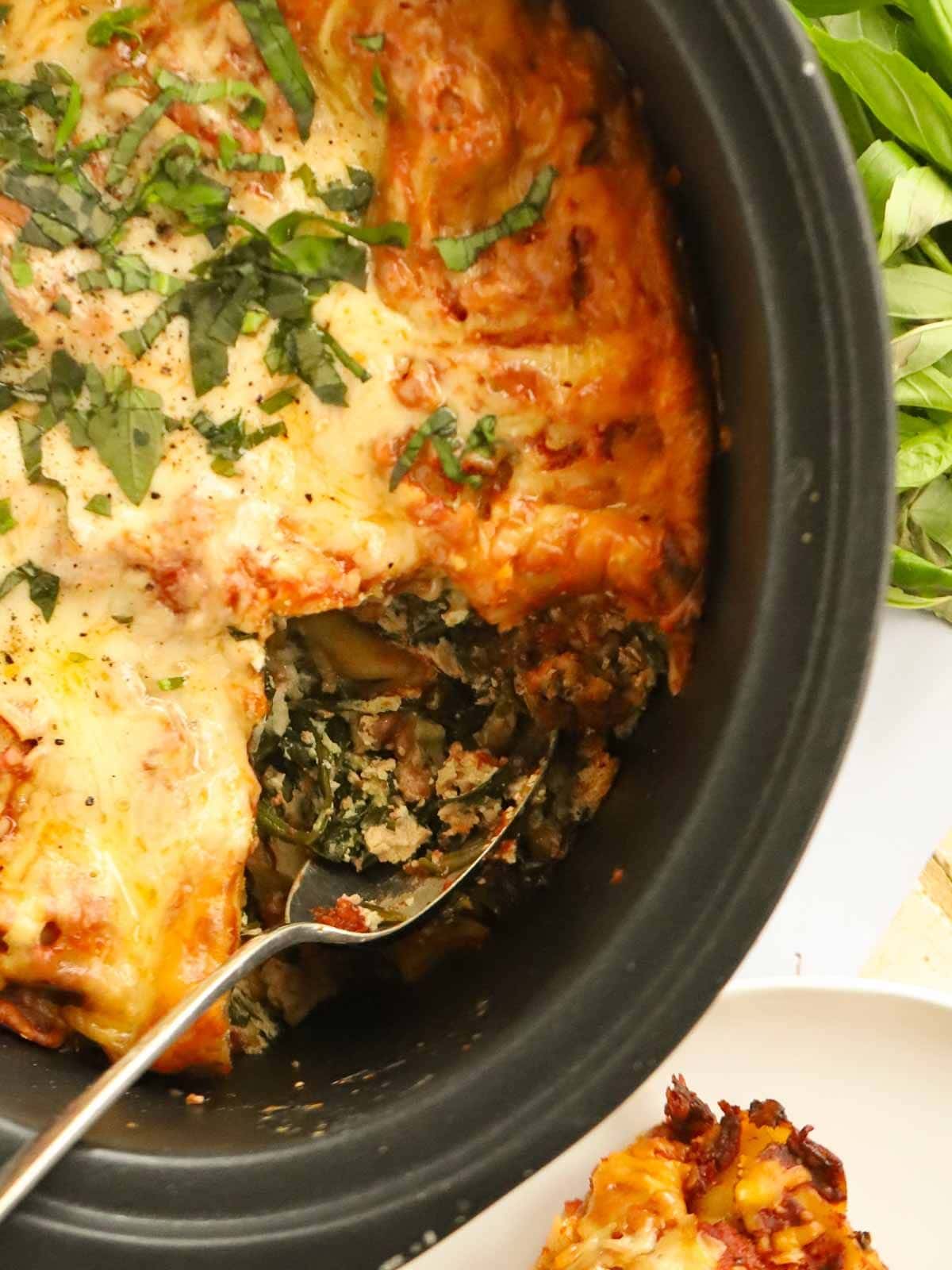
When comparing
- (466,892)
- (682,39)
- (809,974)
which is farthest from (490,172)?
(809,974)

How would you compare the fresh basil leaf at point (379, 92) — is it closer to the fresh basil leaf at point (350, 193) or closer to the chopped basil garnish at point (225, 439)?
the fresh basil leaf at point (350, 193)

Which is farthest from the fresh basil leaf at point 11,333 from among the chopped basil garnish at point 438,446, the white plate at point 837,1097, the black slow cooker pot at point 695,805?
the white plate at point 837,1097

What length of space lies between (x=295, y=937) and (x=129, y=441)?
54 centimetres

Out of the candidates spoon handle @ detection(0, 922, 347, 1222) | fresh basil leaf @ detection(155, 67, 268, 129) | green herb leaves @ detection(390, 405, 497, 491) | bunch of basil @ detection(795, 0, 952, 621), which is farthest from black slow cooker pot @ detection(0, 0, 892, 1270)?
bunch of basil @ detection(795, 0, 952, 621)

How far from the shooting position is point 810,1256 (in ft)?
5.30

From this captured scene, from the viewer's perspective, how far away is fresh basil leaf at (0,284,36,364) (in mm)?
1174

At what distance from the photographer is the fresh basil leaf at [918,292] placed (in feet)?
5.33

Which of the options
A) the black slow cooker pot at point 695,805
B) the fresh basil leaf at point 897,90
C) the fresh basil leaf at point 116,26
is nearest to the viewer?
the black slow cooker pot at point 695,805

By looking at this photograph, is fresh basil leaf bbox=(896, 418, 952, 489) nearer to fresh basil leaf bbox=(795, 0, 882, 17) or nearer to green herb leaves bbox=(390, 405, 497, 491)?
fresh basil leaf bbox=(795, 0, 882, 17)

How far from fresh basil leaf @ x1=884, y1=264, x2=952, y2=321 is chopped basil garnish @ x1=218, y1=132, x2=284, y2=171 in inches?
33.3

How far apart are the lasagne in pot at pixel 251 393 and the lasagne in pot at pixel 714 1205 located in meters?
0.67

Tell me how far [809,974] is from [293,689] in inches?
37.3

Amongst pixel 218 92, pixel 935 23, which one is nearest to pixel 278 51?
pixel 218 92

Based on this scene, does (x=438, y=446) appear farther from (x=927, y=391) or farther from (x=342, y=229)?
(x=927, y=391)
